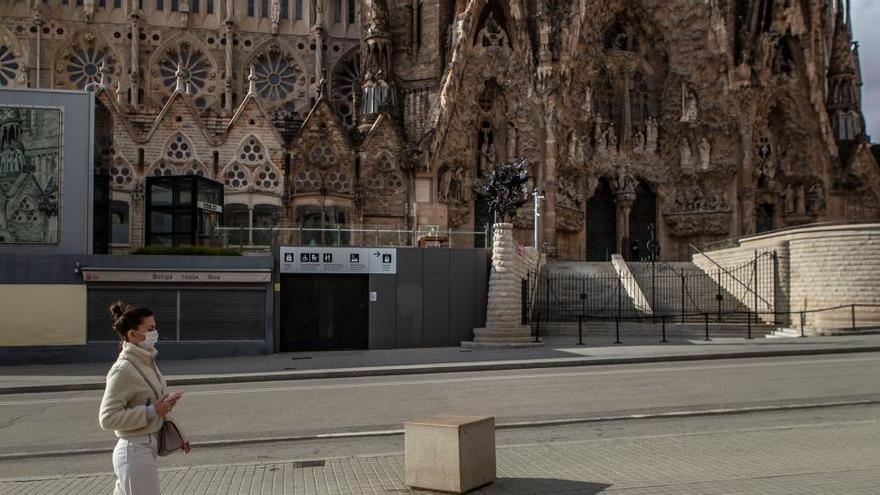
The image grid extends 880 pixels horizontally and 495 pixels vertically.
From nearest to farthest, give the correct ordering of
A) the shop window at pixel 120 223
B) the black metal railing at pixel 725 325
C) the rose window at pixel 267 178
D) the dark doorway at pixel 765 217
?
the black metal railing at pixel 725 325 → the shop window at pixel 120 223 → the rose window at pixel 267 178 → the dark doorway at pixel 765 217

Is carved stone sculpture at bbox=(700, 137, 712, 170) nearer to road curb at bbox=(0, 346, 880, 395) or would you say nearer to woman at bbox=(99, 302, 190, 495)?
road curb at bbox=(0, 346, 880, 395)

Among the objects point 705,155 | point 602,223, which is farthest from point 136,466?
point 705,155

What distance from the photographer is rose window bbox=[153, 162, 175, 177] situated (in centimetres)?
3456

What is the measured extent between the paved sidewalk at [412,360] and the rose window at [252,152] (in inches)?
592

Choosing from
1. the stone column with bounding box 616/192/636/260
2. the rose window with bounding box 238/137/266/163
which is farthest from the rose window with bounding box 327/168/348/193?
the stone column with bounding box 616/192/636/260

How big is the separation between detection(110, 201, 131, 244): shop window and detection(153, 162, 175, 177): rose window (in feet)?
5.79

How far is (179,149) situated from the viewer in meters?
35.1

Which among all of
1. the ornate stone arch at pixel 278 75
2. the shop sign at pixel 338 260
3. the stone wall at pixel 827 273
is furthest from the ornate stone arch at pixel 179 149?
the stone wall at pixel 827 273

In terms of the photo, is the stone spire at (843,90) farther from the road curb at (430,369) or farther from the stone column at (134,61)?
the stone column at (134,61)

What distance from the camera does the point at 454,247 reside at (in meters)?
24.9

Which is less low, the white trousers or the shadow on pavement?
the white trousers

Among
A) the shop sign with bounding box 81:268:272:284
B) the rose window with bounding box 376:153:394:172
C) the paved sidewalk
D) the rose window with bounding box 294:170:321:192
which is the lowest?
the paved sidewalk

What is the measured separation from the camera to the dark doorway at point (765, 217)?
43.3 meters

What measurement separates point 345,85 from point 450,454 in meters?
39.8
